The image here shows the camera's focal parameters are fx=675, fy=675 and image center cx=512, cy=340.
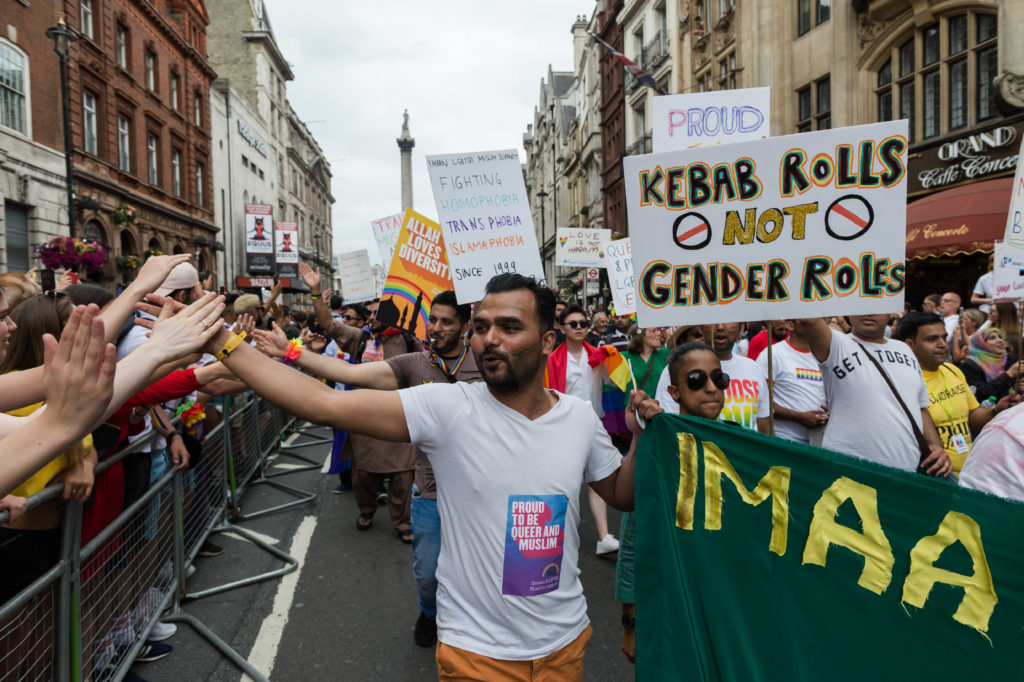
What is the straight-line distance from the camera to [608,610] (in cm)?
433

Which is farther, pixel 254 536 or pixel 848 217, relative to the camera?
pixel 254 536

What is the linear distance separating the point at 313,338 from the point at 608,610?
9.92 ft

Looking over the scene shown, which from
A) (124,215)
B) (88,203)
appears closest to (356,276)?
(88,203)

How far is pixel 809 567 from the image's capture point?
2197 mm

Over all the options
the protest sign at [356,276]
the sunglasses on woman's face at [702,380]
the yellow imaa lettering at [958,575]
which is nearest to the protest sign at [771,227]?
the sunglasses on woman's face at [702,380]

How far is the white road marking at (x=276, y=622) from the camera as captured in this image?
12.5 feet

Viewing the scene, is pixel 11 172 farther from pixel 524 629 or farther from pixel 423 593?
pixel 524 629

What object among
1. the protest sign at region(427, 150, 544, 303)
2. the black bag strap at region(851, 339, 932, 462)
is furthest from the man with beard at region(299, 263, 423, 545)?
the black bag strap at region(851, 339, 932, 462)

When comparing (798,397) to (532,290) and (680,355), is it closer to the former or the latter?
(680,355)

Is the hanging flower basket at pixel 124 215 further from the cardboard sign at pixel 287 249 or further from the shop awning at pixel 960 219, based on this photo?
the shop awning at pixel 960 219

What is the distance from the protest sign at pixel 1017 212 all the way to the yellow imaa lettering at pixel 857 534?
12.3ft

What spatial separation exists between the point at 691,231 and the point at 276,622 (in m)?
3.49

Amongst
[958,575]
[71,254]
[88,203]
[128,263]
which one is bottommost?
[958,575]

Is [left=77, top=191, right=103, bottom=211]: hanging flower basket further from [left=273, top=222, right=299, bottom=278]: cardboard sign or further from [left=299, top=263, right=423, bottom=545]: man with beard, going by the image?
[left=299, top=263, right=423, bottom=545]: man with beard
